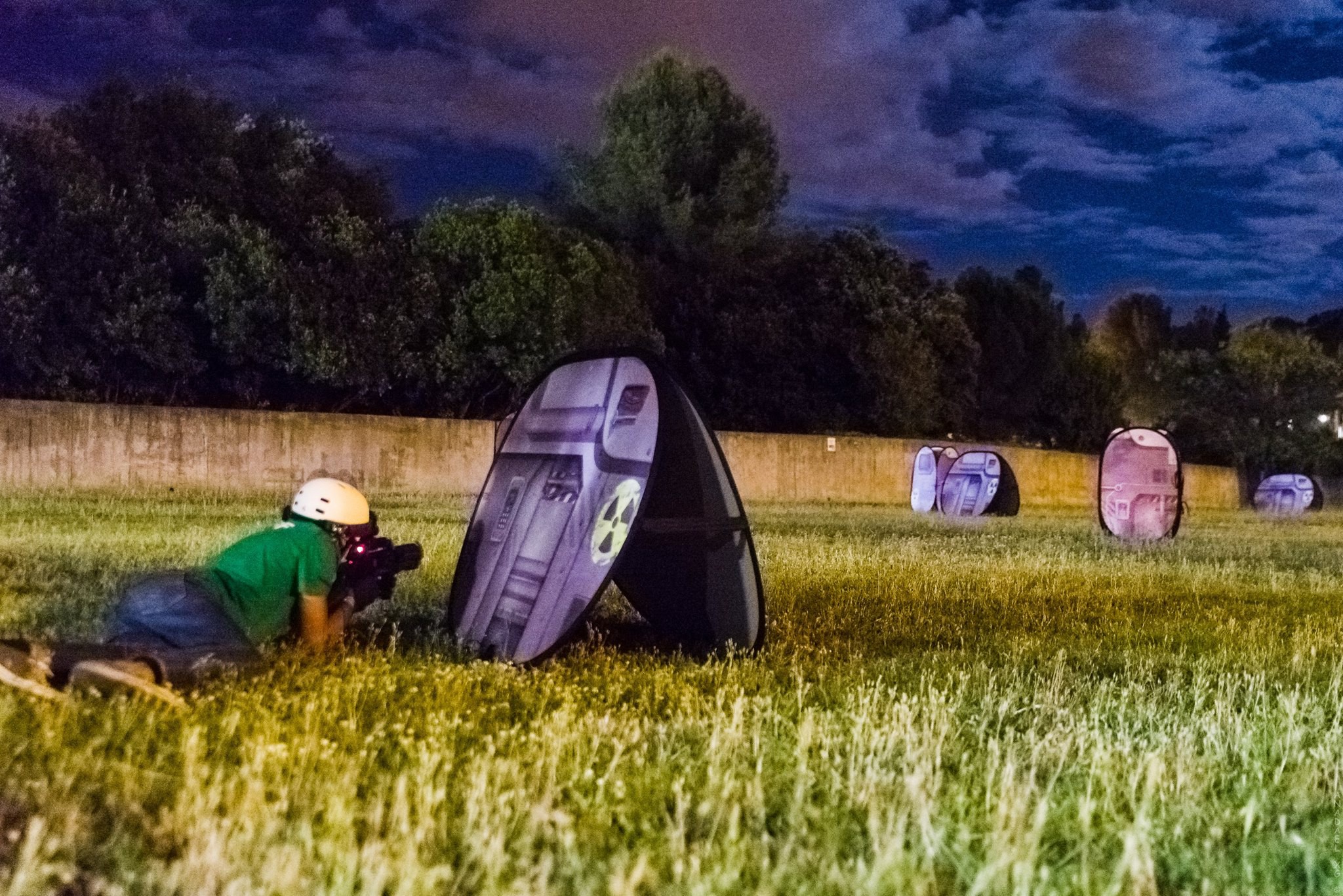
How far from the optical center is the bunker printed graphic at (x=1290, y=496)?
1528 inches

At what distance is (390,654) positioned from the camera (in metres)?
6.00

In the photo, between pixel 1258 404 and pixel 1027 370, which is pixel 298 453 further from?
pixel 1258 404

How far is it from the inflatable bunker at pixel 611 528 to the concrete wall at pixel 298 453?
1815cm

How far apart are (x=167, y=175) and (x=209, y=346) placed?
3310mm

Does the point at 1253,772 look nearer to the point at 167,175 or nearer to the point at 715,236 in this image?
the point at 167,175

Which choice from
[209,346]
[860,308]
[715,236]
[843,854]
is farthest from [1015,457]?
[843,854]

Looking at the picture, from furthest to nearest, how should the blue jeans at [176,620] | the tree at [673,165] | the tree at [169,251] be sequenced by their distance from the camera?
1. the tree at [673,165]
2. the tree at [169,251]
3. the blue jeans at [176,620]

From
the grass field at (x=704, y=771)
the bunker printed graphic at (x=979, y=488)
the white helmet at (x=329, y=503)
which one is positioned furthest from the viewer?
the bunker printed graphic at (x=979, y=488)

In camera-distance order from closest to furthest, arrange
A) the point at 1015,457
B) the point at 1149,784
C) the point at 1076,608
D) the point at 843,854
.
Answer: the point at 843,854 < the point at 1149,784 < the point at 1076,608 < the point at 1015,457

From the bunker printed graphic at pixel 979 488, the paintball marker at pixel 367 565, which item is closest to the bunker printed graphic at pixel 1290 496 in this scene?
the bunker printed graphic at pixel 979 488

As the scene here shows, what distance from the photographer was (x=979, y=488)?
2828 cm

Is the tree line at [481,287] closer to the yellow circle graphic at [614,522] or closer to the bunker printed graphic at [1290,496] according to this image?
the bunker printed graphic at [1290,496]

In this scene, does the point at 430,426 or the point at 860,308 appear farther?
the point at 860,308

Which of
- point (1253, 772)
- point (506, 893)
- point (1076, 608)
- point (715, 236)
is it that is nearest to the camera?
point (506, 893)
